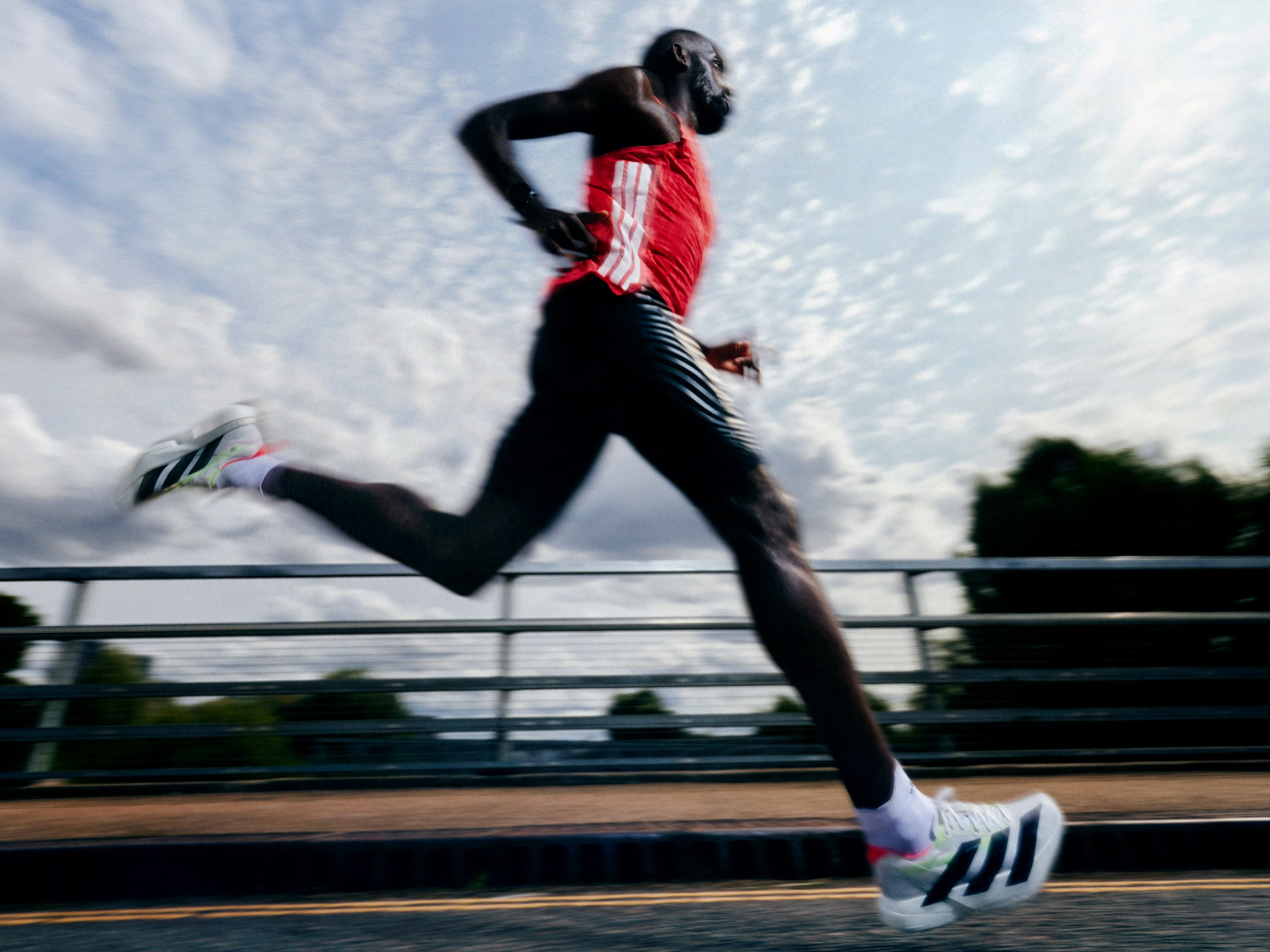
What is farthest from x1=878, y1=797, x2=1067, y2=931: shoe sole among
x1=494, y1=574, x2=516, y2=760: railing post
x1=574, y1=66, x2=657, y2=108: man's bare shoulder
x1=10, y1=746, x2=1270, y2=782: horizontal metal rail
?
x1=494, y1=574, x2=516, y2=760: railing post

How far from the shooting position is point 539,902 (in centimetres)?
222

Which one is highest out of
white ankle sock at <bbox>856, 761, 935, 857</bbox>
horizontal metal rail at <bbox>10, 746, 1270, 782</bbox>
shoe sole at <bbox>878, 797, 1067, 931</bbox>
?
horizontal metal rail at <bbox>10, 746, 1270, 782</bbox>

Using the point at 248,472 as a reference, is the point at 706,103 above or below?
above

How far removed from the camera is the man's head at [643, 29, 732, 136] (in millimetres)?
2078

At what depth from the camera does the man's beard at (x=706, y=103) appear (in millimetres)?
2127

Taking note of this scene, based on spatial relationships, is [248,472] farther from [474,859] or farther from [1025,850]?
[1025,850]

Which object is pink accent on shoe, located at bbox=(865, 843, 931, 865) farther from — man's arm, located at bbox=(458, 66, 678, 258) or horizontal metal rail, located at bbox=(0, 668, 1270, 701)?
horizontal metal rail, located at bbox=(0, 668, 1270, 701)

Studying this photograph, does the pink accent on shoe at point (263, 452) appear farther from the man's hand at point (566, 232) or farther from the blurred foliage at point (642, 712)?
the blurred foliage at point (642, 712)

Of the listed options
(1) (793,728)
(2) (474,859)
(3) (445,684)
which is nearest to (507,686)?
(3) (445,684)

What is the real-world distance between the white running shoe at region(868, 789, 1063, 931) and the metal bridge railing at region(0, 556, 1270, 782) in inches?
109

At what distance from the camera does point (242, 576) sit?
4.47m

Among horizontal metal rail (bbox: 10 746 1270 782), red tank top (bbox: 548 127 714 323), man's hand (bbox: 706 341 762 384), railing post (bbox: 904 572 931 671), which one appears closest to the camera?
red tank top (bbox: 548 127 714 323)

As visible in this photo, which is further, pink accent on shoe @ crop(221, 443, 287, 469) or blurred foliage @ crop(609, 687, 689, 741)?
blurred foliage @ crop(609, 687, 689, 741)

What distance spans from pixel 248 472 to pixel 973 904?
1914 millimetres
